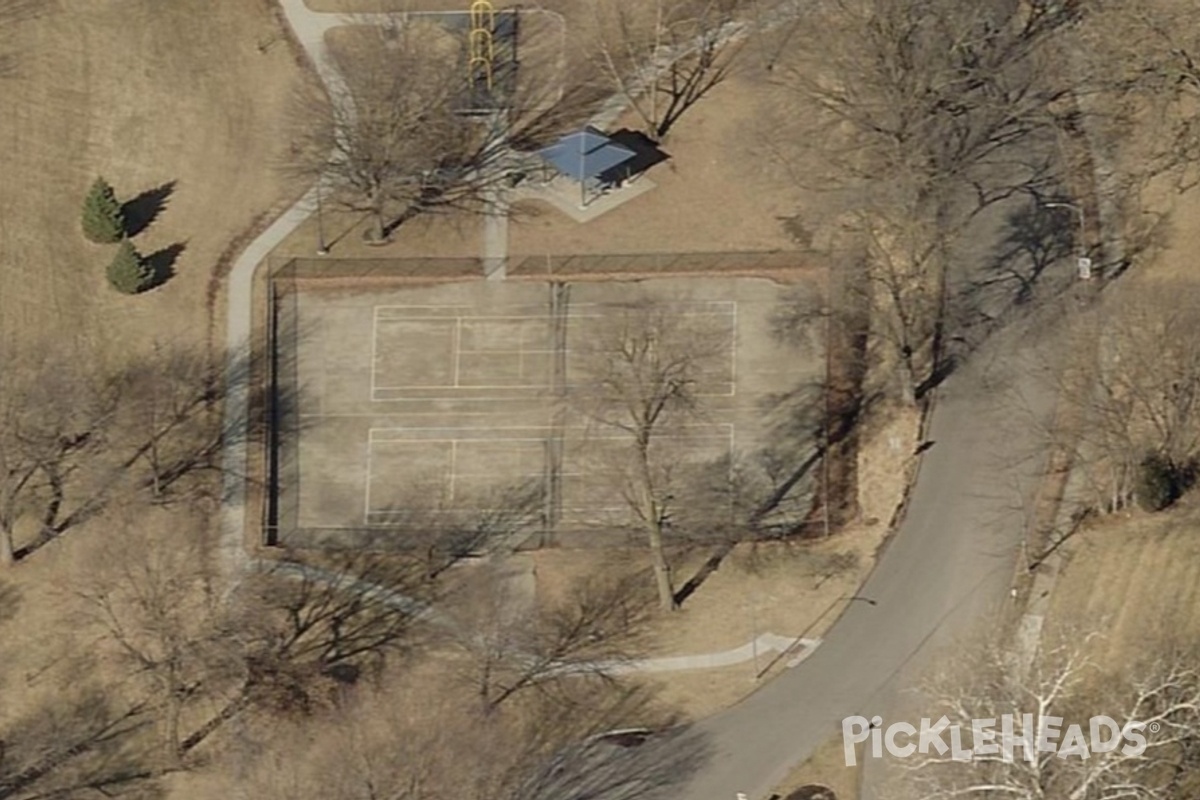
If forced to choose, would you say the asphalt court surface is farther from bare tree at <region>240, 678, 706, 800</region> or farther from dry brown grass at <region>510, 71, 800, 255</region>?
bare tree at <region>240, 678, 706, 800</region>

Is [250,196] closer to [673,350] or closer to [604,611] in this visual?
[673,350]

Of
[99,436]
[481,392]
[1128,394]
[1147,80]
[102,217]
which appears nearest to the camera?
[1128,394]

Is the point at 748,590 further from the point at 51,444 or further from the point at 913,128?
the point at 51,444

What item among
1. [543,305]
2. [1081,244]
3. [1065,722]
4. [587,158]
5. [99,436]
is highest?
[587,158]

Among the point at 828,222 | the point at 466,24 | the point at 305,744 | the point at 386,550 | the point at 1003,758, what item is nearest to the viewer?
the point at 1003,758

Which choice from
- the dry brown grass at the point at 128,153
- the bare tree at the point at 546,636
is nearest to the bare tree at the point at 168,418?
the dry brown grass at the point at 128,153

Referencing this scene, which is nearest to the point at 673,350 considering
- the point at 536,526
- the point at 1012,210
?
the point at 536,526

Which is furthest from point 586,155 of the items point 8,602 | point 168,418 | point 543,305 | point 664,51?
point 8,602
